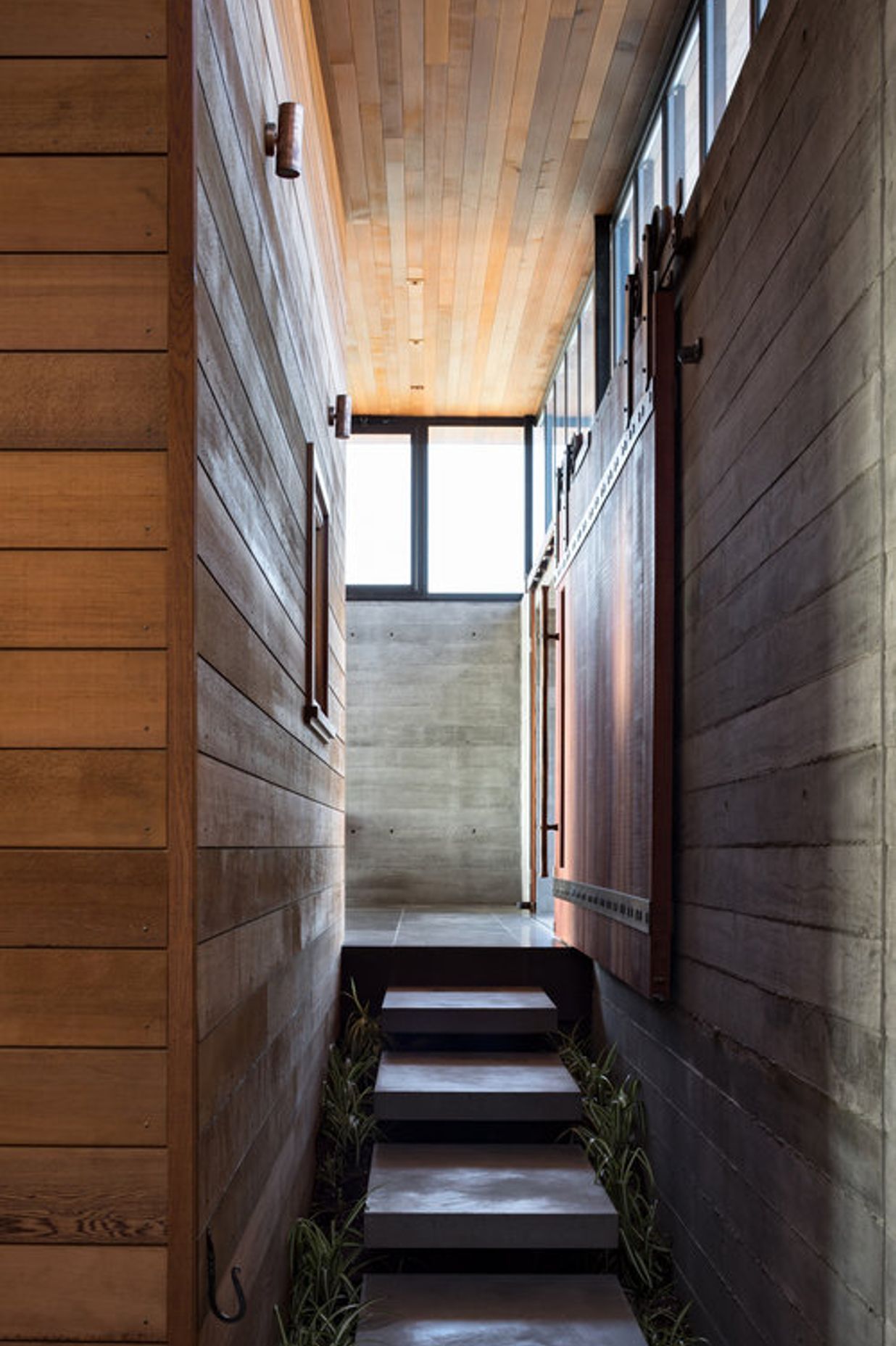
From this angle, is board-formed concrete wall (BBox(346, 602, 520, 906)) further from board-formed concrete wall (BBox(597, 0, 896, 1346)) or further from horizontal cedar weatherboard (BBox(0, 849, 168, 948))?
horizontal cedar weatherboard (BBox(0, 849, 168, 948))

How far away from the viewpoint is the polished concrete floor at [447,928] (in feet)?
17.8

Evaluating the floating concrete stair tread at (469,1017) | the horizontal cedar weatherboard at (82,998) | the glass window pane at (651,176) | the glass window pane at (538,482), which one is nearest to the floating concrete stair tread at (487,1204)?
the floating concrete stair tread at (469,1017)

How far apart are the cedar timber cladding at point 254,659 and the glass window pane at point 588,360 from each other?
203 centimetres

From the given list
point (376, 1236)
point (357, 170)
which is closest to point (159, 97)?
point (376, 1236)

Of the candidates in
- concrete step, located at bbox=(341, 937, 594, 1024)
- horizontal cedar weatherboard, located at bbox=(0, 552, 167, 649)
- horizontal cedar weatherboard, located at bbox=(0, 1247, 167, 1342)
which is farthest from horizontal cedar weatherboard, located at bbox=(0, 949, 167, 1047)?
concrete step, located at bbox=(341, 937, 594, 1024)

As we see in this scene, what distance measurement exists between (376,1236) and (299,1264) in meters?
0.22

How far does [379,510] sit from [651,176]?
384 centimetres

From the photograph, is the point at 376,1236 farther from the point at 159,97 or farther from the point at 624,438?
the point at 159,97

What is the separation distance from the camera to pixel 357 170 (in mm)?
5180

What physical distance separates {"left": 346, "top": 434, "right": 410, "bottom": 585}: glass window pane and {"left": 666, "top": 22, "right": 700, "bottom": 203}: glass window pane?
4.17 m

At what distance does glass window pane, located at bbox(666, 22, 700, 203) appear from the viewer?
3943 mm

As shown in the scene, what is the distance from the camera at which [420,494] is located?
834 centimetres

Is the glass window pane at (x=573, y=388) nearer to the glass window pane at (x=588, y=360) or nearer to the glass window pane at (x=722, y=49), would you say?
the glass window pane at (x=588, y=360)

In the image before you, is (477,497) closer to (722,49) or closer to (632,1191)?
(722,49)
